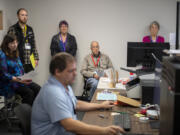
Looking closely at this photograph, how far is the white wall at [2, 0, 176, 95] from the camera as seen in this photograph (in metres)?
5.59

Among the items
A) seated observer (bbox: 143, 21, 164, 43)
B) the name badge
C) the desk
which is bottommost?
the desk

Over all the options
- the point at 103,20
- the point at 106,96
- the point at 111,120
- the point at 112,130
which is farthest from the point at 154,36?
the point at 112,130

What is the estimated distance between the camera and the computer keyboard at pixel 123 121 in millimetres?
1787

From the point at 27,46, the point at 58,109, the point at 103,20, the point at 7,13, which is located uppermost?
the point at 7,13

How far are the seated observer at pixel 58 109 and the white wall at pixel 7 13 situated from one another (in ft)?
11.6

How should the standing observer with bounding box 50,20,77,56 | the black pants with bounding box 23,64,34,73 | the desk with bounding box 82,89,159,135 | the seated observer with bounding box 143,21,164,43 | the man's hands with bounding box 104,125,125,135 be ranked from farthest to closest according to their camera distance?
the standing observer with bounding box 50,20,77,56, the seated observer with bounding box 143,21,164,43, the black pants with bounding box 23,64,34,73, the desk with bounding box 82,89,159,135, the man's hands with bounding box 104,125,125,135

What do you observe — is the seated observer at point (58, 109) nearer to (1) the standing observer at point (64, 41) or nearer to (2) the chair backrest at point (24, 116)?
(2) the chair backrest at point (24, 116)

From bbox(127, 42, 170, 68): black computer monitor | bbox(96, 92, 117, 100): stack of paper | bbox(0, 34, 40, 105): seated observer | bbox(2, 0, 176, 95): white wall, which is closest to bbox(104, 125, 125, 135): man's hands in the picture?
bbox(96, 92, 117, 100): stack of paper

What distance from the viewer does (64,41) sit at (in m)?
5.61

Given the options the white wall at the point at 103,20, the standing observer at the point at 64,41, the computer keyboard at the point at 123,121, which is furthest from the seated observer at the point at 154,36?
the computer keyboard at the point at 123,121

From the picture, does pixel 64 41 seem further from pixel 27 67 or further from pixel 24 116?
pixel 24 116

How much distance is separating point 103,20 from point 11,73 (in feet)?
8.56

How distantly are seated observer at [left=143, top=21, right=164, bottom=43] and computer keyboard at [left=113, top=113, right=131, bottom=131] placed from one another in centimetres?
366

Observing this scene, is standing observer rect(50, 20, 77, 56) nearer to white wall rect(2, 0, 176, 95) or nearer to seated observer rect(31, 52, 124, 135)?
white wall rect(2, 0, 176, 95)
